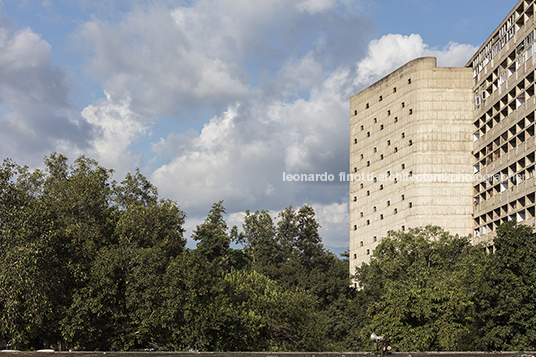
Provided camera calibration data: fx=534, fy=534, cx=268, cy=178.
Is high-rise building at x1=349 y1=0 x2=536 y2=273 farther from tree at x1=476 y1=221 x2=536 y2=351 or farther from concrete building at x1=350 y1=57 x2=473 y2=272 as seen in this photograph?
tree at x1=476 y1=221 x2=536 y2=351

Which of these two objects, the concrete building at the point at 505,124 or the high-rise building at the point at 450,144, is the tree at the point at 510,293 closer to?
the high-rise building at the point at 450,144

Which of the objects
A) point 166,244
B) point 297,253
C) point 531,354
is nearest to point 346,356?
point 531,354

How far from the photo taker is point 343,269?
11838cm

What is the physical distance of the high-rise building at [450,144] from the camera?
264ft

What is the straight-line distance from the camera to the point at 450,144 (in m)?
102

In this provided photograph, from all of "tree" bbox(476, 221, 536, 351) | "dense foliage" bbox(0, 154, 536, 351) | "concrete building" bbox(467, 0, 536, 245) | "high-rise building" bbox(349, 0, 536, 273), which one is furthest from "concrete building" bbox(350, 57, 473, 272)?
"tree" bbox(476, 221, 536, 351)

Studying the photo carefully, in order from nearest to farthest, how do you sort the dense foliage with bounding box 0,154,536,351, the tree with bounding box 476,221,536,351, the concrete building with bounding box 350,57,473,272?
the dense foliage with bounding box 0,154,536,351 → the tree with bounding box 476,221,536,351 → the concrete building with bounding box 350,57,473,272

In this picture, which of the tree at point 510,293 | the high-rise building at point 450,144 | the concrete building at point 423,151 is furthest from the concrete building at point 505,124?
the tree at point 510,293

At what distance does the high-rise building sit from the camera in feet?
264

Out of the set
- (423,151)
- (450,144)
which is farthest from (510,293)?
(450,144)

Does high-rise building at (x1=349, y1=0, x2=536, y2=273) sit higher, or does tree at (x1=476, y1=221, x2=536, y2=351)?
high-rise building at (x1=349, y1=0, x2=536, y2=273)

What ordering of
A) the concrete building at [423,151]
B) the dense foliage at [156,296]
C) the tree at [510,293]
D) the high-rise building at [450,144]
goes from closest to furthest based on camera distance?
the dense foliage at [156,296]
the tree at [510,293]
the high-rise building at [450,144]
the concrete building at [423,151]

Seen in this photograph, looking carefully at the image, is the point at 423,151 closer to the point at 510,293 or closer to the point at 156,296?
the point at 510,293

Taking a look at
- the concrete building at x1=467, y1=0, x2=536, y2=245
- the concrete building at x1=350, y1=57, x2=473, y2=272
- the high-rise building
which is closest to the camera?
the concrete building at x1=467, y1=0, x2=536, y2=245
